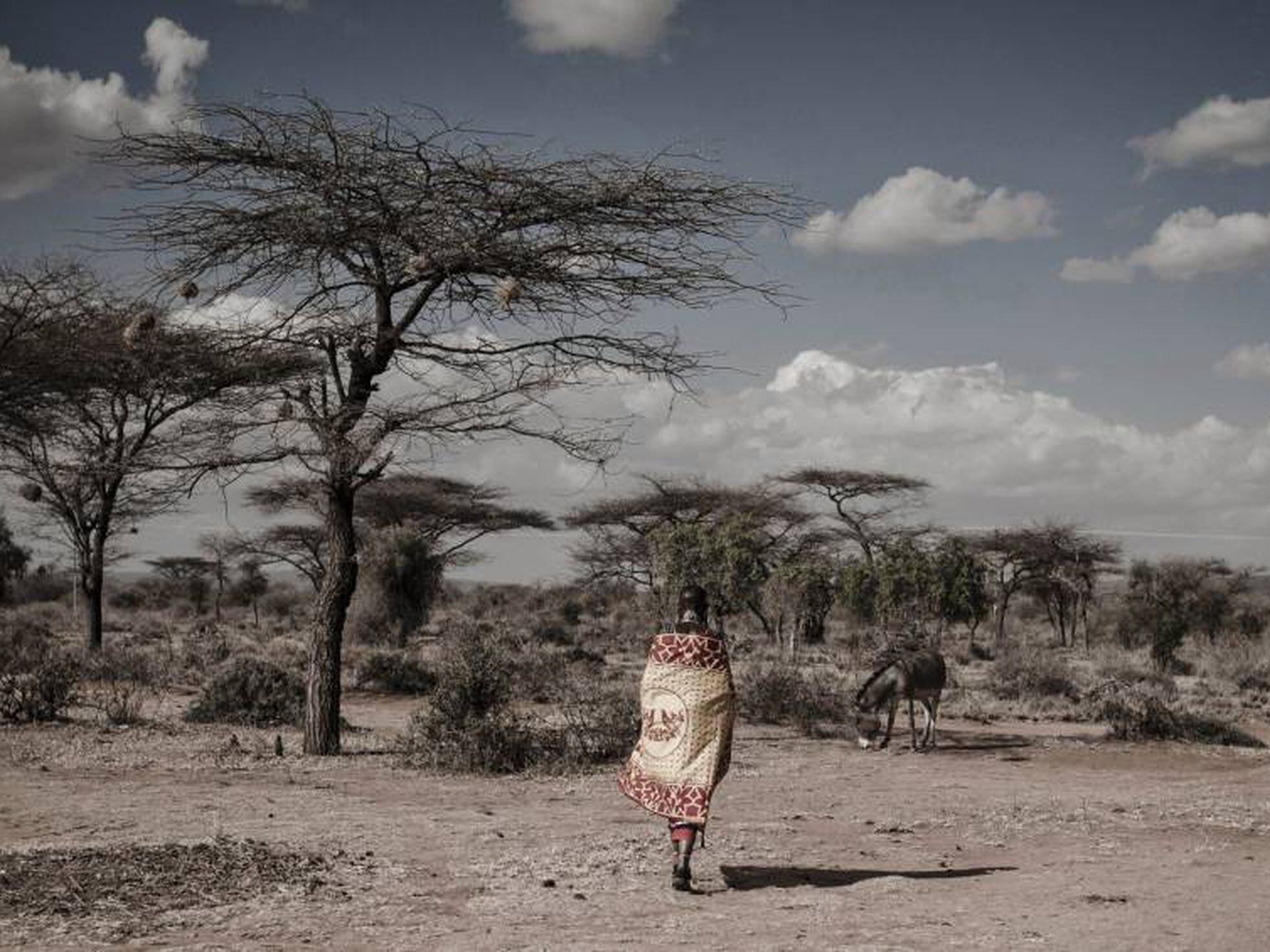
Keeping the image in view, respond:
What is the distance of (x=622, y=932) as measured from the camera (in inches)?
253

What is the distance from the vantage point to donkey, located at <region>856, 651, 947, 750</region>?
47.1 ft

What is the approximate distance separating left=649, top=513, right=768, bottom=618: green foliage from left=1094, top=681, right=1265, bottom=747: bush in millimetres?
14438

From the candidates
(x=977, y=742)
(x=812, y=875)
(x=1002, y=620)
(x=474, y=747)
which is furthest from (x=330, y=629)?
(x=1002, y=620)

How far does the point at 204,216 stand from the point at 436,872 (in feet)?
25.0

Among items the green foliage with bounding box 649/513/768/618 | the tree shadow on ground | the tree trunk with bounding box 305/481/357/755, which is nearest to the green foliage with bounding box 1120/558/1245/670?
the green foliage with bounding box 649/513/768/618

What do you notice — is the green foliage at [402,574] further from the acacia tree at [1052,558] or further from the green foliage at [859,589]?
the acacia tree at [1052,558]

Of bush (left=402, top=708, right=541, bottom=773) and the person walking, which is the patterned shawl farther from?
bush (left=402, top=708, right=541, bottom=773)

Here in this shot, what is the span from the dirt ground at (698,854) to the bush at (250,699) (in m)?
1.33

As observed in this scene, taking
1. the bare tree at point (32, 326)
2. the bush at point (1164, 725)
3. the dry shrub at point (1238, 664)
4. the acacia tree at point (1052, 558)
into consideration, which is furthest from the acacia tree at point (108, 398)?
the acacia tree at point (1052, 558)

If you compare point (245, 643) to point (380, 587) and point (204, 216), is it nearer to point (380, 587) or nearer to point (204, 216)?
point (380, 587)

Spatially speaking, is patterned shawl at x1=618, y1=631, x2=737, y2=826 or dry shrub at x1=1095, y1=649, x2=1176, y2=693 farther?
dry shrub at x1=1095, y1=649, x2=1176, y2=693

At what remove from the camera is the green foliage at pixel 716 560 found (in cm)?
3127

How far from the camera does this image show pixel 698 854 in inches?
332

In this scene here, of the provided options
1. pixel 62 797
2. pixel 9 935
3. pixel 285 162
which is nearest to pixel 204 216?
pixel 285 162
